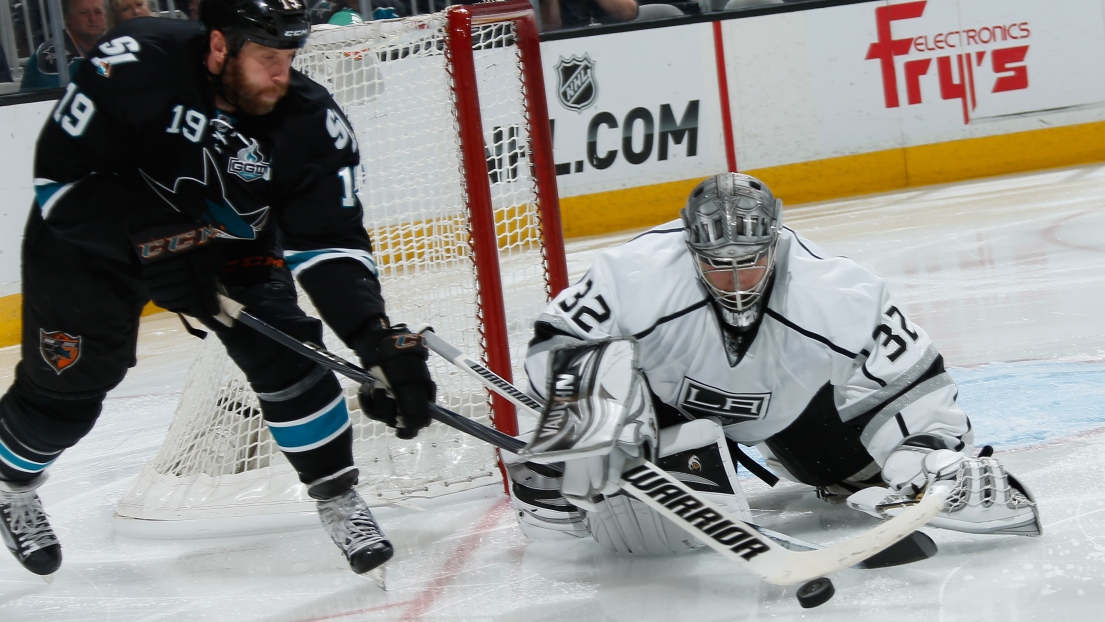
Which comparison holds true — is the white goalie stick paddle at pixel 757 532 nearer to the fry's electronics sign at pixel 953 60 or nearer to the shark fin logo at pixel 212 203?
the shark fin logo at pixel 212 203

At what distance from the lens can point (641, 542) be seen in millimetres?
2100

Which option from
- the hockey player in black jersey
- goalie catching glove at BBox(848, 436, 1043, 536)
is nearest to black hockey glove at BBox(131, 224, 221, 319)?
the hockey player in black jersey

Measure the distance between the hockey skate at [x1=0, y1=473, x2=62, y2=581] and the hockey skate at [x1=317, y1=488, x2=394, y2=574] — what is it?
0.60 metres

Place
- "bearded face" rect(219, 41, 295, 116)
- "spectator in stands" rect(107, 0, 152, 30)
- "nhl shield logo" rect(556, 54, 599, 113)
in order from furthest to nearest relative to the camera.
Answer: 1. "nhl shield logo" rect(556, 54, 599, 113)
2. "spectator in stands" rect(107, 0, 152, 30)
3. "bearded face" rect(219, 41, 295, 116)

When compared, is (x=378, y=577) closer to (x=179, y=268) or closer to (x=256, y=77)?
(x=179, y=268)

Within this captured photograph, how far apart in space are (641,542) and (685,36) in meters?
5.24

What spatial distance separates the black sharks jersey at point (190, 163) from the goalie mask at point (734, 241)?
0.61m

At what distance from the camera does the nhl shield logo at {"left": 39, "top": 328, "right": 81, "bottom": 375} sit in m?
2.16

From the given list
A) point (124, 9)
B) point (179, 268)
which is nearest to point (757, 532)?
point (179, 268)

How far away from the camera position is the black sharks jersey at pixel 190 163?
6.47ft

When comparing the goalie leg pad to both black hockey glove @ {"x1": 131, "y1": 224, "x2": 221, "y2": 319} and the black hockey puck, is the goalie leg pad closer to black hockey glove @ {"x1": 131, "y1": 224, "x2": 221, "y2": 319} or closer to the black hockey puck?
the black hockey puck

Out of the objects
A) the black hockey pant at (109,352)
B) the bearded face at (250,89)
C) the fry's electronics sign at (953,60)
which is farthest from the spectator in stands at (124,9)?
the fry's electronics sign at (953,60)

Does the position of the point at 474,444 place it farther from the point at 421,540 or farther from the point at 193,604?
the point at 193,604

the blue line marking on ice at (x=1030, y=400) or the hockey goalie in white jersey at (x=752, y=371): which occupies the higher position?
the hockey goalie in white jersey at (x=752, y=371)
